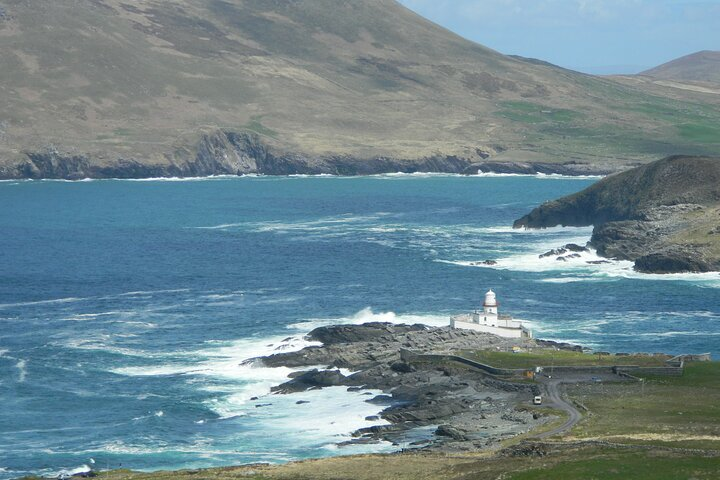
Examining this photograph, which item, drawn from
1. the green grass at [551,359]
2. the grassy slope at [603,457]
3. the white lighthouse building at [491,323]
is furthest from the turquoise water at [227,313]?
the green grass at [551,359]

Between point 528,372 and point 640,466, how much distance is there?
2694cm

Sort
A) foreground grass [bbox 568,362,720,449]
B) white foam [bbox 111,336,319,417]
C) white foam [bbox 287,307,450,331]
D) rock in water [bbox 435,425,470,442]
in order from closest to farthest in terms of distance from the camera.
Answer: foreground grass [bbox 568,362,720,449], rock in water [bbox 435,425,470,442], white foam [bbox 111,336,319,417], white foam [bbox 287,307,450,331]

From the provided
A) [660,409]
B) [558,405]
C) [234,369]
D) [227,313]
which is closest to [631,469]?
[660,409]

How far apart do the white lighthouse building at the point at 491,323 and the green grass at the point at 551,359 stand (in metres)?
6.50

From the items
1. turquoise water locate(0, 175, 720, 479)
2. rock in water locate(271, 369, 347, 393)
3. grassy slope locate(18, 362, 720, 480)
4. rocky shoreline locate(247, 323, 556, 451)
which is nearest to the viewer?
grassy slope locate(18, 362, 720, 480)

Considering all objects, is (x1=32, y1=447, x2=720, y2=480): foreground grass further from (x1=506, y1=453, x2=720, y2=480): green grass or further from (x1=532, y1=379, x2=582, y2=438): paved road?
(x1=532, y1=379, x2=582, y2=438): paved road

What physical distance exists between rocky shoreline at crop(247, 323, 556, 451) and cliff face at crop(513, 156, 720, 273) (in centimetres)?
4596

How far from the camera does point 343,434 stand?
281ft

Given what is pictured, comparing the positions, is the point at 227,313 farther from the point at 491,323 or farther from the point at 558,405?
the point at 558,405

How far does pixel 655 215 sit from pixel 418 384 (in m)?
76.3

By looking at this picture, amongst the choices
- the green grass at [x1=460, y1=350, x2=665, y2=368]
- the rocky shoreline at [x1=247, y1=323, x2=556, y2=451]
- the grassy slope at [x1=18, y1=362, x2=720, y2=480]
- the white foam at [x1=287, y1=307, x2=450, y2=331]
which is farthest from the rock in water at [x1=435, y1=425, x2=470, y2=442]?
the white foam at [x1=287, y1=307, x2=450, y2=331]

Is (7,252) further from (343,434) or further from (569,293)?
(343,434)

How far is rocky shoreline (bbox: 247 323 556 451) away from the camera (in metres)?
82.5

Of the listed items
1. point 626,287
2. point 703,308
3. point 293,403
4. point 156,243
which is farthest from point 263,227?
point 293,403
